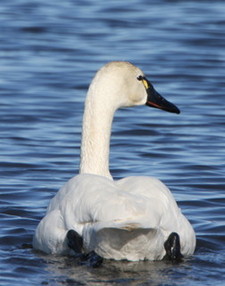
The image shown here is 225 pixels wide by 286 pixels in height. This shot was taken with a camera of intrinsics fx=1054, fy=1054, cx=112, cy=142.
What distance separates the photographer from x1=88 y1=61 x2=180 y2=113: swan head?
8633 mm

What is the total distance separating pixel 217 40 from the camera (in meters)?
19.5

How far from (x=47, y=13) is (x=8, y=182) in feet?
39.2

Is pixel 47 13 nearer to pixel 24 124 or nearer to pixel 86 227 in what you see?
pixel 24 124

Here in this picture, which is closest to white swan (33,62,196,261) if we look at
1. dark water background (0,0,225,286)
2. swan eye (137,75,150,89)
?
dark water background (0,0,225,286)

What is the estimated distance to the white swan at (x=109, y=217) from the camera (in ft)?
23.5

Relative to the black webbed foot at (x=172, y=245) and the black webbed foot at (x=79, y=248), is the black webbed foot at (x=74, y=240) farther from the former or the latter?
the black webbed foot at (x=172, y=245)

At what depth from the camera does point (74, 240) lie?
24.5 ft

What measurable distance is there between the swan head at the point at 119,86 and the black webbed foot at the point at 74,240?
155cm

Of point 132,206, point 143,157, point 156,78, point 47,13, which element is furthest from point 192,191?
point 47,13

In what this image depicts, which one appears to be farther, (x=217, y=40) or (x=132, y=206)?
(x=217, y=40)

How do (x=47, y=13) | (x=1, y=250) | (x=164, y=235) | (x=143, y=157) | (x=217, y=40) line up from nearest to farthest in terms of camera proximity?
(x=164, y=235), (x=1, y=250), (x=143, y=157), (x=217, y=40), (x=47, y=13)

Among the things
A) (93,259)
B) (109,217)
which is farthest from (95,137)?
(109,217)

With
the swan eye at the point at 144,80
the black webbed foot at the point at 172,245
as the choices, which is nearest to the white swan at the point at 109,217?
the black webbed foot at the point at 172,245

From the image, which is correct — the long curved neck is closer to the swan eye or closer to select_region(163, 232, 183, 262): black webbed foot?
the swan eye
